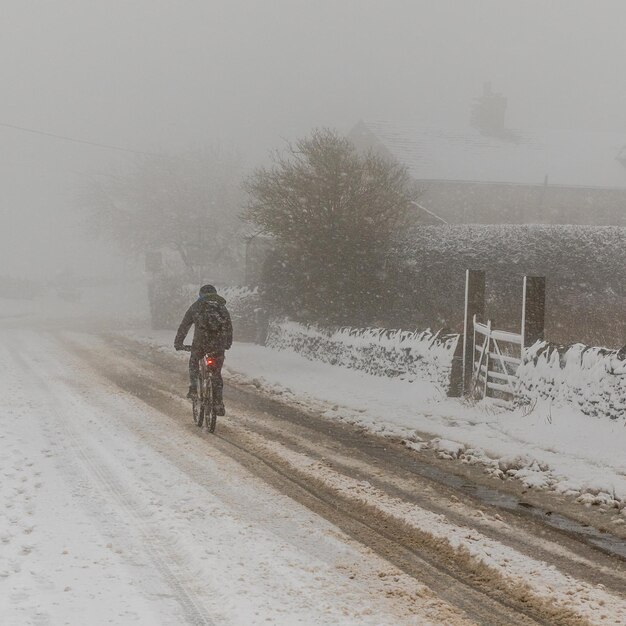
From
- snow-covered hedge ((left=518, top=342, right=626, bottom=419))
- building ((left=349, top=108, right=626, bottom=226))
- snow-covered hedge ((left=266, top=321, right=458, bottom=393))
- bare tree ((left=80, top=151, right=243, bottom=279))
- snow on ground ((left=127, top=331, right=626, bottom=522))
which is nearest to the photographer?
snow on ground ((left=127, top=331, right=626, bottom=522))

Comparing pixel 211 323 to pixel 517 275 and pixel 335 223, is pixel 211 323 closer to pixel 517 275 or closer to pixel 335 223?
pixel 335 223

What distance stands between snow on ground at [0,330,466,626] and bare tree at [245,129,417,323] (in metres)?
9.97

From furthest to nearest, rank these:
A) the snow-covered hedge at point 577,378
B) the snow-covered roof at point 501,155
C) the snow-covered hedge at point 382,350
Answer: the snow-covered roof at point 501,155, the snow-covered hedge at point 382,350, the snow-covered hedge at point 577,378

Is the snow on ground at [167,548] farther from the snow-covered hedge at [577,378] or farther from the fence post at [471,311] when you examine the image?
the fence post at [471,311]

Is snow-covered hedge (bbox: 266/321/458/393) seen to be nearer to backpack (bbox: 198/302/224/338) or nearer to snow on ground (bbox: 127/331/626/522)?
snow on ground (bbox: 127/331/626/522)

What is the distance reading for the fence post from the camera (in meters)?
12.3

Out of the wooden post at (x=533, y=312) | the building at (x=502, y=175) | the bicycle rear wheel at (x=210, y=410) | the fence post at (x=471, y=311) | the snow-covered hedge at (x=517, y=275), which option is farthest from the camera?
the building at (x=502, y=175)

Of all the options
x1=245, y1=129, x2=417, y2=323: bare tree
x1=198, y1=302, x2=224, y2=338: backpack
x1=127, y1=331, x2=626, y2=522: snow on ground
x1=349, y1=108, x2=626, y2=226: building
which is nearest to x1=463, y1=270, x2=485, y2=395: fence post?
x1=127, y1=331, x2=626, y2=522: snow on ground

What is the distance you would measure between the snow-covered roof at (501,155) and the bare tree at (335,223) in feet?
62.5

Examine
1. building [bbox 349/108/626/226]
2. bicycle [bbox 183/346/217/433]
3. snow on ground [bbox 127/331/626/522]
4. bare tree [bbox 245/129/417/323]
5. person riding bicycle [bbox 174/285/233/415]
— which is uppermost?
building [bbox 349/108/626/226]

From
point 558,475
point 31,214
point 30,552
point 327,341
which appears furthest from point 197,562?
point 31,214

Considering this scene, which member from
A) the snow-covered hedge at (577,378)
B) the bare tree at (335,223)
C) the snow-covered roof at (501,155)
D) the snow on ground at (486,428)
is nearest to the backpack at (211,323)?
the snow on ground at (486,428)

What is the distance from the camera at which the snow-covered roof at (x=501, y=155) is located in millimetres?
38594

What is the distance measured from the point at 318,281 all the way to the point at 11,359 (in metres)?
7.83
